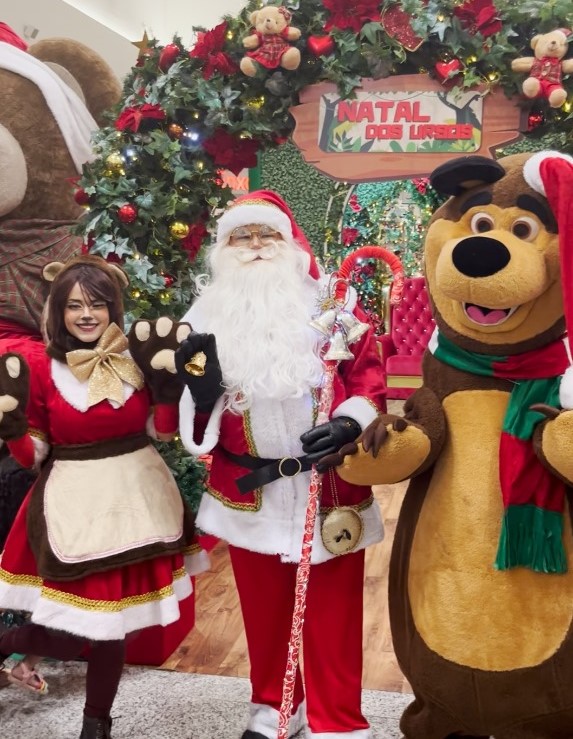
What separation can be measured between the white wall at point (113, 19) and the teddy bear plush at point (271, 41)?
8.29 feet

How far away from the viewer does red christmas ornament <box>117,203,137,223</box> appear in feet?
8.81

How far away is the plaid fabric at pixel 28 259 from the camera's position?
8.97 ft

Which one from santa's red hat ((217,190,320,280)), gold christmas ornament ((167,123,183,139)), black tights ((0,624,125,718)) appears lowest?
black tights ((0,624,125,718))

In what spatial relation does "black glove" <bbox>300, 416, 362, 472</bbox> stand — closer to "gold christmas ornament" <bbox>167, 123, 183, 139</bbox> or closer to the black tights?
the black tights

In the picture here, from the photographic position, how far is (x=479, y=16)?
2342 millimetres

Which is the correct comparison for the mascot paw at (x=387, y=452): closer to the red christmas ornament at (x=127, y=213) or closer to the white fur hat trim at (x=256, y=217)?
the white fur hat trim at (x=256, y=217)

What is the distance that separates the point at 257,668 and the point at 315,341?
955 millimetres

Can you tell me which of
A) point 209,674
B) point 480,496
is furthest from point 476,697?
point 209,674

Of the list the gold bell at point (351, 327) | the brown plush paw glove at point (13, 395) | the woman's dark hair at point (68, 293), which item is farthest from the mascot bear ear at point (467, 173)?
the brown plush paw glove at point (13, 395)

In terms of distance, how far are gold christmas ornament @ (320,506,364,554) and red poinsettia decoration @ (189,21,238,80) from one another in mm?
1552

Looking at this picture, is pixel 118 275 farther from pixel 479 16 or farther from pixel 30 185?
pixel 479 16

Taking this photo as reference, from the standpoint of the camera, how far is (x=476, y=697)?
5.51ft

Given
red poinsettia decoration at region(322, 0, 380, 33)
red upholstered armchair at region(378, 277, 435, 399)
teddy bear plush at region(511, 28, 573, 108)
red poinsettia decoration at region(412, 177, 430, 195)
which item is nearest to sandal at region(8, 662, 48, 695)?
red poinsettia decoration at region(322, 0, 380, 33)

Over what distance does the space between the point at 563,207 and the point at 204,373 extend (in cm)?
94
